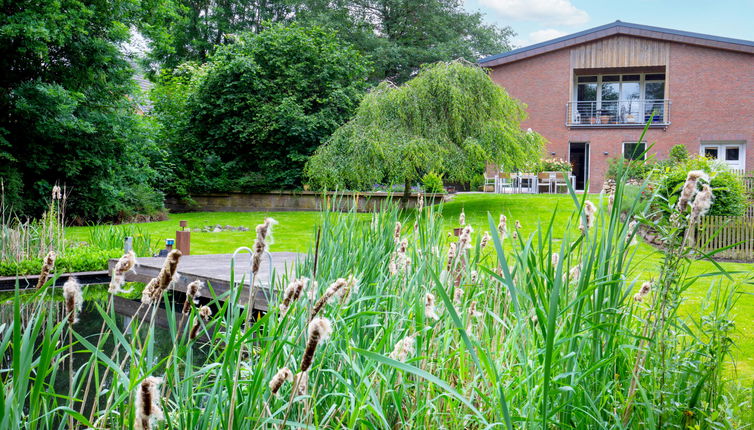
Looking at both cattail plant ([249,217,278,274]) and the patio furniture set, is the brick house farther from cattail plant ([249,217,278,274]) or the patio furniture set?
cattail plant ([249,217,278,274])

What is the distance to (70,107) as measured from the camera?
1120cm

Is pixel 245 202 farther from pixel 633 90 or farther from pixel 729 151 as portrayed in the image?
pixel 729 151

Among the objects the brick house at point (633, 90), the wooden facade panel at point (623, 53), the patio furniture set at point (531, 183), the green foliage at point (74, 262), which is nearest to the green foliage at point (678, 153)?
the brick house at point (633, 90)

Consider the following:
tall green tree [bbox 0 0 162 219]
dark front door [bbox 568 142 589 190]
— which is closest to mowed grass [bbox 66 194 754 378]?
tall green tree [bbox 0 0 162 219]

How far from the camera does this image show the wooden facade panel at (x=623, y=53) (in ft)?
65.3

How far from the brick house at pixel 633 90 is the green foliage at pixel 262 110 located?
258 inches

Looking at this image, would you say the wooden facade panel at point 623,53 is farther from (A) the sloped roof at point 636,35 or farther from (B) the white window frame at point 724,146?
(B) the white window frame at point 724,146

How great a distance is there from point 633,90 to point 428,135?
12156mm

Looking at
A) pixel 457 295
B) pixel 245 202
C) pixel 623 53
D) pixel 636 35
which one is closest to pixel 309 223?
pixel 245 202

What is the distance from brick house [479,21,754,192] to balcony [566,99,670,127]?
0.03m

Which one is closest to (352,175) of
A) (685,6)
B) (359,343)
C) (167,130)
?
(167,130)

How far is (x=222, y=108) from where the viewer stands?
1734 centimetres

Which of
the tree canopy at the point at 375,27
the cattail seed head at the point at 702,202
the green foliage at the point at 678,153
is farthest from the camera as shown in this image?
the tree canopy at the point at 375,27

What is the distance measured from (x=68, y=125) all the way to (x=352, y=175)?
5.38 metres
